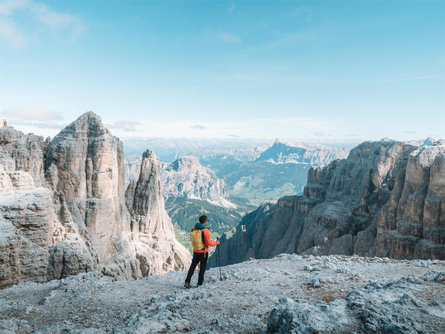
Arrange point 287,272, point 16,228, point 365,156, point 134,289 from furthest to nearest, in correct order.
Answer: point 365,156 < point 16,228 < point 287,272 < point 134,289

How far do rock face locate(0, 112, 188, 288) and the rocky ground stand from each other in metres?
4.23

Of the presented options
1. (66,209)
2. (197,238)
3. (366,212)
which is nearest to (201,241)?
(197,238)

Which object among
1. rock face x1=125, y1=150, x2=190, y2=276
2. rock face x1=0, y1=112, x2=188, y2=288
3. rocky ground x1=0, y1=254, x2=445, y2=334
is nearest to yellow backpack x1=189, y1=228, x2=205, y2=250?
rocky ground x1=0, y1=254, x2=445, y2=334

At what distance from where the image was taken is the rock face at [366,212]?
42594mm

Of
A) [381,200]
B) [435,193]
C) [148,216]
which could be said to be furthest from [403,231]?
[148,216]

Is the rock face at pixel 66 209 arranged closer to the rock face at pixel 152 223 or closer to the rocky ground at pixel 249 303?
the rock face at pixel 152 223

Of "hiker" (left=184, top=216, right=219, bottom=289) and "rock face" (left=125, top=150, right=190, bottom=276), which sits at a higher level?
"hiker" (left=184, top=216, right=219, bottom=289)

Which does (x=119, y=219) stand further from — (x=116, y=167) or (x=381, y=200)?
(x=381, y=200)

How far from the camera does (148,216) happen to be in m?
51.1

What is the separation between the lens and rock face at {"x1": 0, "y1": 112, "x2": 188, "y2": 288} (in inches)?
714

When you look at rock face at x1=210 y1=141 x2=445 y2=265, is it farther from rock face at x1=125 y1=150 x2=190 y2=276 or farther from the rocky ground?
the rocky ground

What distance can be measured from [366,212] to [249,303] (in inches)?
2526

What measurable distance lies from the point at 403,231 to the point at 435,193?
8.20 metres

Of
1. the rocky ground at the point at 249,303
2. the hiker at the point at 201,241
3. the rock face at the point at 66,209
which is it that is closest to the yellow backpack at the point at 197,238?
the hiker at the point at 201,241
